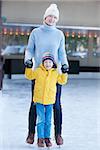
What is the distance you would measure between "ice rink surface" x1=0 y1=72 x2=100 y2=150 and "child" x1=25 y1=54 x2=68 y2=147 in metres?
A: 0.27

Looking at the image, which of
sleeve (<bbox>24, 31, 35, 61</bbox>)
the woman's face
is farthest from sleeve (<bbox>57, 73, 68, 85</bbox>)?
the woman's face

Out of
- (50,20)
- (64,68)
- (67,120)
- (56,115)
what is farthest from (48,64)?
(67,120)

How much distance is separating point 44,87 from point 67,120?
66.5 inches

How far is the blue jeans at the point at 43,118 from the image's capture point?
3.92 m

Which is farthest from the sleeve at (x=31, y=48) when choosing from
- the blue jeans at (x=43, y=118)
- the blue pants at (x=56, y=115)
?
the blue jeans at (x=43, y=118)

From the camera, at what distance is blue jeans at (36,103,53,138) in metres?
3.92

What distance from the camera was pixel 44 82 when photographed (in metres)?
3.88

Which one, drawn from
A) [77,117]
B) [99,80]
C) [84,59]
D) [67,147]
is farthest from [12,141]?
[84,59]

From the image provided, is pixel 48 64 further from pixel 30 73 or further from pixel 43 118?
pixel 43 118

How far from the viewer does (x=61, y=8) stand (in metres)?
12.5

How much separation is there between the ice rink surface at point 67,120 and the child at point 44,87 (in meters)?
0.27

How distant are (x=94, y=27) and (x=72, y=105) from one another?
6496 mm

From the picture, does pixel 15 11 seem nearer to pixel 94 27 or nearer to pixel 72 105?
pixel 94 27

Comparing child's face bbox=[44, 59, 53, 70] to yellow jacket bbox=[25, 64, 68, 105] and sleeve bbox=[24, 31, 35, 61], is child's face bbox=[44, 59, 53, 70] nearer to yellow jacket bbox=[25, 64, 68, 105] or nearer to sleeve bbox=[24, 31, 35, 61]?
yellow jacket bbox=[25, 64, 68, 105]
